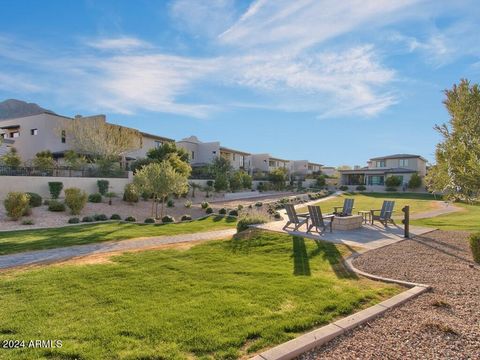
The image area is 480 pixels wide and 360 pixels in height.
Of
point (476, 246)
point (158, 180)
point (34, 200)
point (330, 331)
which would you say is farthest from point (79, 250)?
point (34, 200)

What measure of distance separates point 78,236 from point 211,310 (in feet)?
35.2

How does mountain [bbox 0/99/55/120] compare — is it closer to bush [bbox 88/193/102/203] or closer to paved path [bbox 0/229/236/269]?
bush [bbox 88/193/102/203]

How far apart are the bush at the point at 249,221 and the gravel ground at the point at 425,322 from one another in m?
5.89

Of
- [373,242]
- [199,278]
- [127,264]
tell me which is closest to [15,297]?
[127,264]

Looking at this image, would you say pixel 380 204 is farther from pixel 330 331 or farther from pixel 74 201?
pixel 330 331

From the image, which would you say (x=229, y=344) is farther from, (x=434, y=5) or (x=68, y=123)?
(x=68, y=123)

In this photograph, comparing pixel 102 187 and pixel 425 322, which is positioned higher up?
pixel 102 187

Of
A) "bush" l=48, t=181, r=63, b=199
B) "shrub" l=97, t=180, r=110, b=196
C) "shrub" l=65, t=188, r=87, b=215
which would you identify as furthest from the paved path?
"shrub" l=97, t=180, r=110, b=196

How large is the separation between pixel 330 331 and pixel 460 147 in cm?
714

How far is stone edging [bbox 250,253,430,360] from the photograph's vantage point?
3.57 m

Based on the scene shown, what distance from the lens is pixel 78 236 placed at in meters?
13.3

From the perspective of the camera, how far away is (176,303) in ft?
16.7

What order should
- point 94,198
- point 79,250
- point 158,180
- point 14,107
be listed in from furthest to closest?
1. point 14,107
2. point 94,198
3. point 158,180
4. point 79,250

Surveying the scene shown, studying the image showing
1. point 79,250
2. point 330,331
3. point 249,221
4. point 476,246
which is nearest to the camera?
point 330,331
